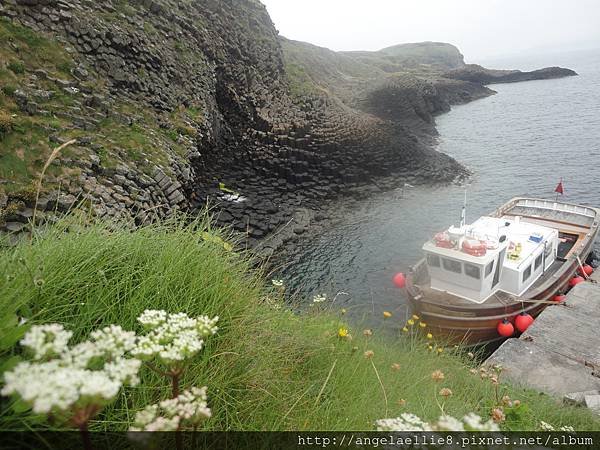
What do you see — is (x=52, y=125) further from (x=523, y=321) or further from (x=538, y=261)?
(x=538, y=261)

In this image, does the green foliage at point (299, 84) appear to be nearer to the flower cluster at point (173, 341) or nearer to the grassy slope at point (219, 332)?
the grassy slope at point (219, 332)

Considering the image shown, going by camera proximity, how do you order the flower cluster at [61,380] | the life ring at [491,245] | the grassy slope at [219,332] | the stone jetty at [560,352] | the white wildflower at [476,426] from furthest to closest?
the life ring at [491,245] < the stone jetty at [560,352] < the grassy slope at [219,332] < the white wildflower at [476,426] < the flower cluster at [61,380]

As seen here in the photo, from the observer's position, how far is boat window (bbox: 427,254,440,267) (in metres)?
13.0

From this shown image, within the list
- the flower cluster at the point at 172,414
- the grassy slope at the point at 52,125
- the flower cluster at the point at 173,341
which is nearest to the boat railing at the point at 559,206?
the grassy slope at the point at 52,125

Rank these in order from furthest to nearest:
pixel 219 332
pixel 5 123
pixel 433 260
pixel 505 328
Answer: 1. pixel 5 123
2. pixel 433 260
3. pixel 505 328
4. pixel 219 332

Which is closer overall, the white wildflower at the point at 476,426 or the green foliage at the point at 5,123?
the white wildflower at the point at 476,426

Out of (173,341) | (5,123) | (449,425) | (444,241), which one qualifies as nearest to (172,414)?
(173,341)

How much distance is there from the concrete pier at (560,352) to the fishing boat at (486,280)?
88cm

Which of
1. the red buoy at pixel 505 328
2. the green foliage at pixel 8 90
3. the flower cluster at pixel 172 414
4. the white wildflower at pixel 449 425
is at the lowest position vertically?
the red buoy at pixel 505 328

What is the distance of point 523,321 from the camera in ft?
40.4

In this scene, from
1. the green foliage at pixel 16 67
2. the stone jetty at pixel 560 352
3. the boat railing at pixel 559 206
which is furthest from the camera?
the boat railing at pixel 559 206

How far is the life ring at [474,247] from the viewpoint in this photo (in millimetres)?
12094

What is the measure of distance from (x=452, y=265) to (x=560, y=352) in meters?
3.73

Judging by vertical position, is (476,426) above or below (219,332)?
above
